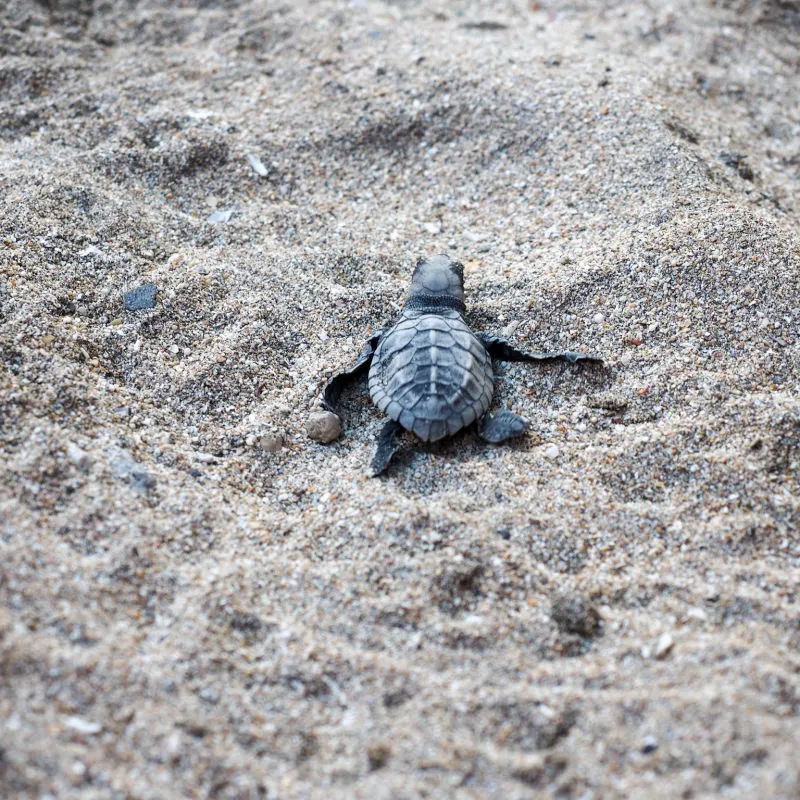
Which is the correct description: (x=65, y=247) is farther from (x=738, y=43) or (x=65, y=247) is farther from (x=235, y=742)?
(x=738, y=43)

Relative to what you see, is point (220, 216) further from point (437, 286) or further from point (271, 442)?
point (271, 442)

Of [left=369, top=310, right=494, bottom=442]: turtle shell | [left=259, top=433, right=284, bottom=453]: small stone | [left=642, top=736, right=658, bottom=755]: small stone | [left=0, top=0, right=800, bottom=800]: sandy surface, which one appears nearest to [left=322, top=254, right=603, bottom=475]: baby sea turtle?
[left=369, top=310, right=494, bottom=442]: turtle shell

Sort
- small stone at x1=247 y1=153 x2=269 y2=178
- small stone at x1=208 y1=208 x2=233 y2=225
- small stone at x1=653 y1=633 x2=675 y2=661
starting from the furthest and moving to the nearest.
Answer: small stone at x1=247 y1=153 x2=269 y2=178, small stone at x1=208 y1=208 x2=233 y2=225, small stone at x1=653 y1=633 x2=675 y2=661

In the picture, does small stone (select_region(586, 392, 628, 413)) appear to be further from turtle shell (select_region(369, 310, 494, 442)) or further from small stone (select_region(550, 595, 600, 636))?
small stone (select_region(550, 595, 600, 636))

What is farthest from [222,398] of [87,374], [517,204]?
[517,204]

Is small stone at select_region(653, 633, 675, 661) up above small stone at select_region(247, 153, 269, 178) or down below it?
below

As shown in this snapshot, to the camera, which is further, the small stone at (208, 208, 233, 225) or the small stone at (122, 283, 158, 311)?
the small stone at (208, 208, 233, 225)

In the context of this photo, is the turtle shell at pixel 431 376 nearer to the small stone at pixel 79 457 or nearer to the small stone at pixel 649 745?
the small stone at pixel 79 457
